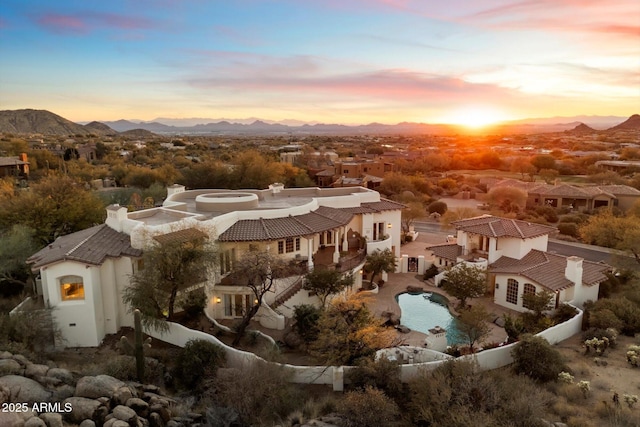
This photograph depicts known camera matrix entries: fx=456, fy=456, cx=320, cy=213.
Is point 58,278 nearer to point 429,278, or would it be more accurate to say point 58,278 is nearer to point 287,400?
point 287,400

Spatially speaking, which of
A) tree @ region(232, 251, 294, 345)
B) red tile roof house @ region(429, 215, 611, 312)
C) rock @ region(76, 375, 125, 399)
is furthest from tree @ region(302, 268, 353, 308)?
rock @ region(76, 375, 125, 399)

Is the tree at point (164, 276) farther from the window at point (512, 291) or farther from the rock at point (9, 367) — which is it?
the window at point (512, 291)

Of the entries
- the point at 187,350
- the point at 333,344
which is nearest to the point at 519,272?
the point at 333,344

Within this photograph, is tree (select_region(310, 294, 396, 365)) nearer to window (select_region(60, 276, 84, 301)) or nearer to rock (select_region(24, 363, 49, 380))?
rock (select_region(24, 363, 49, 380))

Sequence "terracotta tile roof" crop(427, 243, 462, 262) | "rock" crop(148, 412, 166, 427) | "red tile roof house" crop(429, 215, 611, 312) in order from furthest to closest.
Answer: "terracotta tile roof" crop(427, 243, 462, 262), "red tile roof house" crop(429, 215, 611, 312), "rock" crop(148, 412, 166, 427)

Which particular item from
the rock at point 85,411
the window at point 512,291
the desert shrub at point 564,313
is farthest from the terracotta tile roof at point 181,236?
the desert shrub at point 564,313

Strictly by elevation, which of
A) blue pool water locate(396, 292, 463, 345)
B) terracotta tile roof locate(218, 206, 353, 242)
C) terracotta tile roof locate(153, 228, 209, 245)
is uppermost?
terracotta tile roof locate(153, 228, 209, 245)
